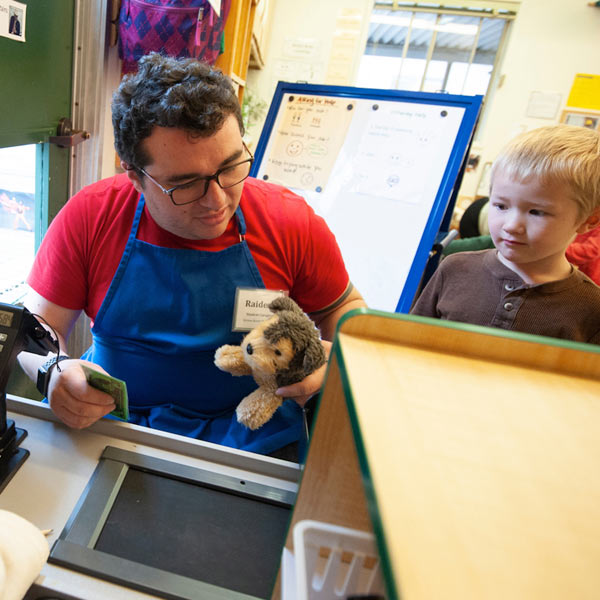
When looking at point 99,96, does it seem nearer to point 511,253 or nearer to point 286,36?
point 511,253

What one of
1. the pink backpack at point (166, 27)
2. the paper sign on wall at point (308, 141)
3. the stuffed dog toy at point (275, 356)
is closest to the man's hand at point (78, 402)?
the stuffed dog toy at point (275, 356)

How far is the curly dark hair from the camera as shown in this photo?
875 mm

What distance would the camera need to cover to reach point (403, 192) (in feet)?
6.82

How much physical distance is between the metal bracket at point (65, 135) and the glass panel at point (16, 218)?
10 cm

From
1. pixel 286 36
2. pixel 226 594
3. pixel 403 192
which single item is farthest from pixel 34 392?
pixel 286 36

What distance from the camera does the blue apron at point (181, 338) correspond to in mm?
1081

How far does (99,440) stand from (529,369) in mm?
767

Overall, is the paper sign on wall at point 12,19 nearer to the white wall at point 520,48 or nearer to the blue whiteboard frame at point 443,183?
the blue whiteboard frame at point 443,183

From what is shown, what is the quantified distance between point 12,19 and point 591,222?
1.76m

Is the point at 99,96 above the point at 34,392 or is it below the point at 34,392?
above

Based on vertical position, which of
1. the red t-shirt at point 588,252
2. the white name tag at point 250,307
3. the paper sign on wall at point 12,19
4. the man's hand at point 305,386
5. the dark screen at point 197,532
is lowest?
the dark screen at point 197,532

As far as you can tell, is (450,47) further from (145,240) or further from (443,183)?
(145,240)

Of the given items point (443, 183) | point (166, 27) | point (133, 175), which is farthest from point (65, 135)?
point (443, 183)

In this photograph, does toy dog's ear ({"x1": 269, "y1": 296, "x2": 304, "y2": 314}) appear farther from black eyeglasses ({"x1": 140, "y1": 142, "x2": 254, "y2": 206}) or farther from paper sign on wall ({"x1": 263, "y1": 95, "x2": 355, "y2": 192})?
paper sign on wall ({"x1": 263, "y1": 95, "x2": 355, "y2": 192})
